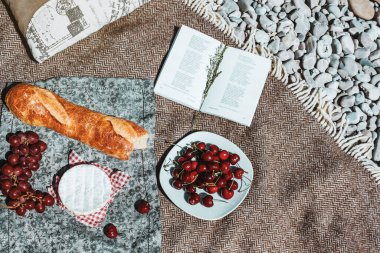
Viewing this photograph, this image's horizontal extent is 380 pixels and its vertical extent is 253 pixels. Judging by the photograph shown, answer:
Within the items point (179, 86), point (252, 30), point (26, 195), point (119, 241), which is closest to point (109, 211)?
point (119, 241)

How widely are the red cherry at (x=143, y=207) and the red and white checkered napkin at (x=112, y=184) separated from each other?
5.3 inches

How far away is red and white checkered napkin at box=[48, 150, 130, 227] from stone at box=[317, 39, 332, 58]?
134cm

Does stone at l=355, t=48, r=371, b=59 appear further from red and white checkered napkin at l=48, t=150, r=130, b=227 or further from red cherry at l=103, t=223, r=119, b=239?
red cherry at l=103, t=223, r=119, b=239

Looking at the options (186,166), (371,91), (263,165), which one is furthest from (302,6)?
(186,166)

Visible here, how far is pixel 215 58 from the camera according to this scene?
106 inches

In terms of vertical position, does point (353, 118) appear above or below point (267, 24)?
below

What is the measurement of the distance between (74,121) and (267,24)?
1.24m

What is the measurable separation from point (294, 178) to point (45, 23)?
1521 millimetres

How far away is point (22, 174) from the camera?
2.42 metres

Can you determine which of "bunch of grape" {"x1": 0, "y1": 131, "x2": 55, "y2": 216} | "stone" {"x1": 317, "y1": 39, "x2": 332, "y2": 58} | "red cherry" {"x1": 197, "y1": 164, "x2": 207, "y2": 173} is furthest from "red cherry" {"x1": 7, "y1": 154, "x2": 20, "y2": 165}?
"stone" {"x1": 317, "y1": 39, "x2": 332, "y2": 58}

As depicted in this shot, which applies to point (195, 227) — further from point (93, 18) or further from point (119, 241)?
point (93, 18)

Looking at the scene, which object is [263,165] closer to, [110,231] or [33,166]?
[110,231]

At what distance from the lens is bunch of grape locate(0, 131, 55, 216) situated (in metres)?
2.38

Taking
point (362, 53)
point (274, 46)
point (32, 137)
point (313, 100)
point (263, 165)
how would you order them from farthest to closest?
1. point (362, 53)
2. point (274, 46)
3. point (313, 100)
4. point (263, 165)
5. point (32, 137)
